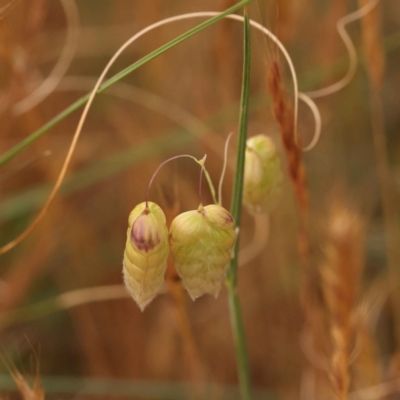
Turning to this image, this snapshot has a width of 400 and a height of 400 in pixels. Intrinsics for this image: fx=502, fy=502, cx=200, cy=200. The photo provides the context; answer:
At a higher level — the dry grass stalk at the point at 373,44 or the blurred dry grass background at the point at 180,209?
the dry grass stalk at the point at 373,44

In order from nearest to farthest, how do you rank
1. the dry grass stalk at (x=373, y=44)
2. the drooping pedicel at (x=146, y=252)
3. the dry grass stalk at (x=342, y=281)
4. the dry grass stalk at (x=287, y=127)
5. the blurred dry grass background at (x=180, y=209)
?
the drooping pedicel at (x=146, y=252)
the dry grass stalk at (x=287, y=127)
the dry grass stalk at (x=342, y=281)
the dry grass stalk at (x=373, y=44)
the blurred dry grass background at (x=180, y=209)

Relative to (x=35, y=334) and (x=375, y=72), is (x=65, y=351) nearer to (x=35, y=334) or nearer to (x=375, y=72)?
(x=35, y=334)

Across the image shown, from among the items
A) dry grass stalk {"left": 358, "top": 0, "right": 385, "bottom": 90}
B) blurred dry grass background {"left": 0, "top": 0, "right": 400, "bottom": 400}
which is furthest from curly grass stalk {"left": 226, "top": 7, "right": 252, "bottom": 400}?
dry grass stalk {"left": 358, "top": 0, "right": 385, "bottom": 90}

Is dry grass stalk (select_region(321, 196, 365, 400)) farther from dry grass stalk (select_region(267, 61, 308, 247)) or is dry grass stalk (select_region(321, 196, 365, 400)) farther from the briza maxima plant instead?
the briza maxima plant

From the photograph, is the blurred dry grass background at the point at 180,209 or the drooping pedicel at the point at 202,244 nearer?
the drooping pedicel at the point at 202,244

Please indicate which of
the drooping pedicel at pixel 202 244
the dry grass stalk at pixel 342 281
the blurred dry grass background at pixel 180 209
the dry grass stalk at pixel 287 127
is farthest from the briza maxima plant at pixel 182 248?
the blurred dry grass background at pixel 180 209

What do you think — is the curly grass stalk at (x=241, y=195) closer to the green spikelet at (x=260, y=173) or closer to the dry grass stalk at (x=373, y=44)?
the green spikelet at (x=260, y=173)

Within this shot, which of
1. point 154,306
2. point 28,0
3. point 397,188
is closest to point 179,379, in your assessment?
point 154,306
